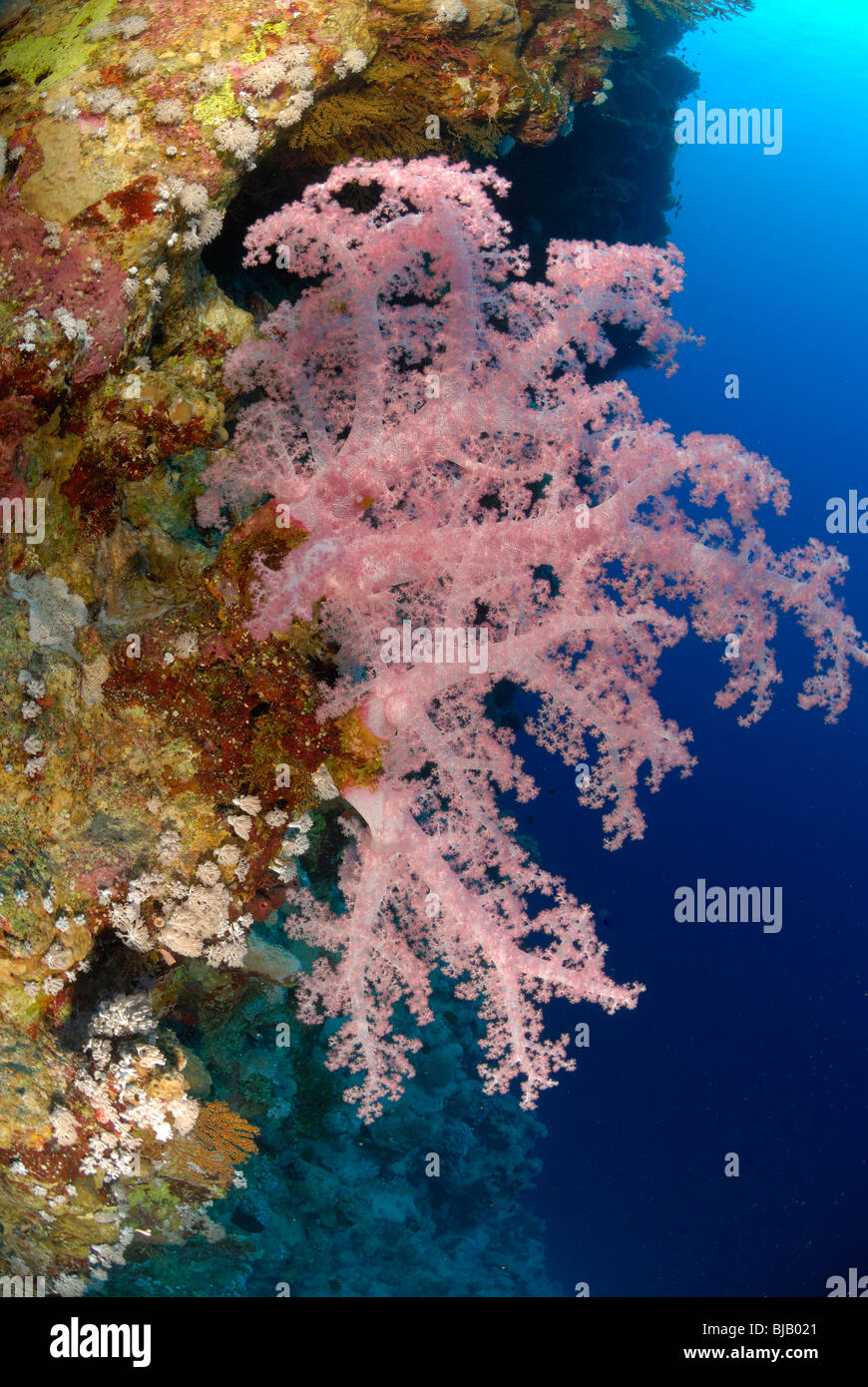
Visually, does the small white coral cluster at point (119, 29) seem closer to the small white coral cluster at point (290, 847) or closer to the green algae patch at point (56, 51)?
the green algae patch at point (56, 51)

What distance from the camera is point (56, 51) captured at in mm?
4238

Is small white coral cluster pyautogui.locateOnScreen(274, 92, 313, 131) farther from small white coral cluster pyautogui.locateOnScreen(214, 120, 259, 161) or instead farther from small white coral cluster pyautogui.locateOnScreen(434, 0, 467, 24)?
small white coral cluster pyautogui.locateOnScreen(434, 0, 467, 24)

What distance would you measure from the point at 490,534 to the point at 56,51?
4.07m

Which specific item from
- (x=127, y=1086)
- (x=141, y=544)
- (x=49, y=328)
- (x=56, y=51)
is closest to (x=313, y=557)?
(x=141, y=544)

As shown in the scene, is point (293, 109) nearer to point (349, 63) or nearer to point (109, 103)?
point (349, 63)

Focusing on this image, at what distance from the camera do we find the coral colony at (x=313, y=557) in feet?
13.4

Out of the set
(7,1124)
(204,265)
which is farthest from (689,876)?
(204,265)

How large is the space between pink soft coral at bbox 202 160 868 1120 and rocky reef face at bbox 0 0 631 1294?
1.38ft

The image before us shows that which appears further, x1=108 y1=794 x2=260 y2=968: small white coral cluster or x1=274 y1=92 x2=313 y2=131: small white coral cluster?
x1=108 y1=794 x2=260 y2=968: small white coral cluster

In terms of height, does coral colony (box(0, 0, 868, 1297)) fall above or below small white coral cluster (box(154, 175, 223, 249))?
below

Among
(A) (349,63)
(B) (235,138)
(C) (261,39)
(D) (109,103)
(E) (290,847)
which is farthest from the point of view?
(E) (290,847)

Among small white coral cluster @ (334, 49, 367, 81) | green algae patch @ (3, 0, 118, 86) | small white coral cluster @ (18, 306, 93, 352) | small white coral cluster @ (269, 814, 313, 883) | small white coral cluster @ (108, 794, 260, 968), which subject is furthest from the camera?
small white coral cluster @ (269, 814, 313, 883)

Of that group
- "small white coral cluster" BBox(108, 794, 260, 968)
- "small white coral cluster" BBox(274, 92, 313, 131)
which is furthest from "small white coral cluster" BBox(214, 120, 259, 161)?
"small white coral cluster" BBox(108, 794, 260, 968)

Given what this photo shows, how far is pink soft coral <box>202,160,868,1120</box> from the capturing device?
444cm
